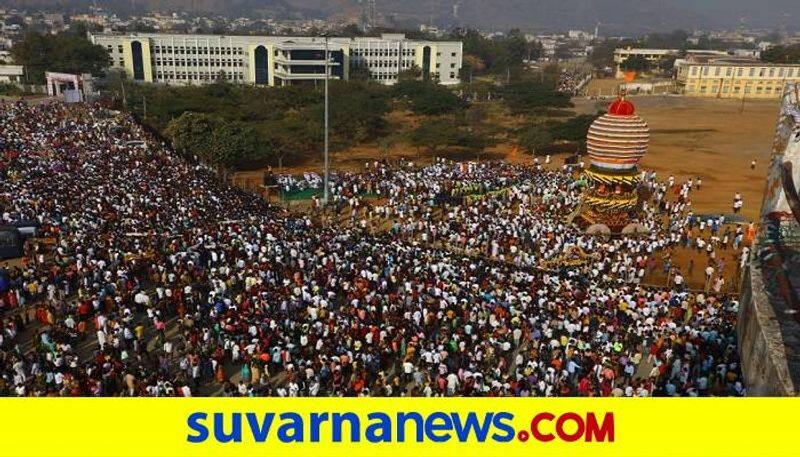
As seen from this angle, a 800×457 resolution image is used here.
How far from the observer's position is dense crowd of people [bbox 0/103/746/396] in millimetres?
11680

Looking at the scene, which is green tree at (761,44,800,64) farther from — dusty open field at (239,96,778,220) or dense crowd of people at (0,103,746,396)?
dense crowd of people at (0,103,746,396)

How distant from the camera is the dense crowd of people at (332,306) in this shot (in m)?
11.7

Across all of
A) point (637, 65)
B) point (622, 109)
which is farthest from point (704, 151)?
point (637, 65)

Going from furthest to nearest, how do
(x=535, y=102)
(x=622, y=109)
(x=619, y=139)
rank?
(x=535, y=102)
(x=622, y=109)
(x=619, y=139)

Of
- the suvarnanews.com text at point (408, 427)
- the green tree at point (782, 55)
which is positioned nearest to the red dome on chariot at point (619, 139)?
the suvarnanews.com text at point (408, 427)

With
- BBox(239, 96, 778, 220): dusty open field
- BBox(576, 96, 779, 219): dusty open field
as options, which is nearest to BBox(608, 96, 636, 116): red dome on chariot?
BBox(239, 96, 778, 220): dusty open field

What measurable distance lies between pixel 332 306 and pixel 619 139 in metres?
14.4

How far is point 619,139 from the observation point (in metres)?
23.7

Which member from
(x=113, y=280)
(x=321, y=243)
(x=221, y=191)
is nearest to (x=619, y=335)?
(x=321, y=243)

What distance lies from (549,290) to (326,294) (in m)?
5.42

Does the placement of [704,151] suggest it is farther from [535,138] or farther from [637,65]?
[637,65]

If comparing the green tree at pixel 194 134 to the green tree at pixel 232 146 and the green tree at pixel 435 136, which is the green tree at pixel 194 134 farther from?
the green tree at pixel 435 136

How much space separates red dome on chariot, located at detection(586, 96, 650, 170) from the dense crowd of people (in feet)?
10.2

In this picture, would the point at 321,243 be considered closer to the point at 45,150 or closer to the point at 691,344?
the point at 691,344
